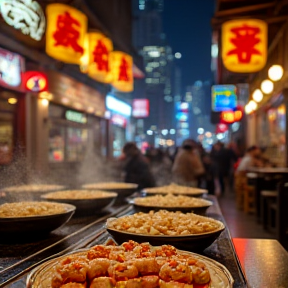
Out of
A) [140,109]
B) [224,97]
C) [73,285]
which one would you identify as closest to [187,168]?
[73,285]

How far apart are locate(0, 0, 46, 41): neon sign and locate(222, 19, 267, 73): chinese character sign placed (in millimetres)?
4743

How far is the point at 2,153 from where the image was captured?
9078mm

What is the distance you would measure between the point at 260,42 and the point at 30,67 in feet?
20.6

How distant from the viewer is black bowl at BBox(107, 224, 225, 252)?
69.6 inches

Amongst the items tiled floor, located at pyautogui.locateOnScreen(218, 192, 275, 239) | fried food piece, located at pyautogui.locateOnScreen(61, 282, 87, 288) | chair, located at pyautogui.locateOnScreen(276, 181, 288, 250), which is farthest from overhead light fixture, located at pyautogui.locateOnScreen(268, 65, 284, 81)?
fried food piece, located at pyautogui.locateOnScreen(61, 282, 87, 288)

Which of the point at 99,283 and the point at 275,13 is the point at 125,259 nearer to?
the point at 99,283

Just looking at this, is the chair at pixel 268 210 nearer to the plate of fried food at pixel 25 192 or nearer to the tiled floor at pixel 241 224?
the tiled floor at pixel 241 224

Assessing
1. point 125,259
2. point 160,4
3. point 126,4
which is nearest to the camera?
point 125,259

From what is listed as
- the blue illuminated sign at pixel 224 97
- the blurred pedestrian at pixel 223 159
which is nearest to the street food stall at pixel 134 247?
the blurred pedestrian at pixel 223 159

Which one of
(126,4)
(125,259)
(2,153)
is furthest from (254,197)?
(126,4)

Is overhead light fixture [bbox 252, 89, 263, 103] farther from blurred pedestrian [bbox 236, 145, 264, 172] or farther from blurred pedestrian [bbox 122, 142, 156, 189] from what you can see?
blurred pedestrian [bbox 122, 142, 156, 189]

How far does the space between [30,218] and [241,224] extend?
6.69 m

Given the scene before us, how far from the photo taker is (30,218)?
2.06 meters

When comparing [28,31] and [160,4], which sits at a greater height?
[160,4]
